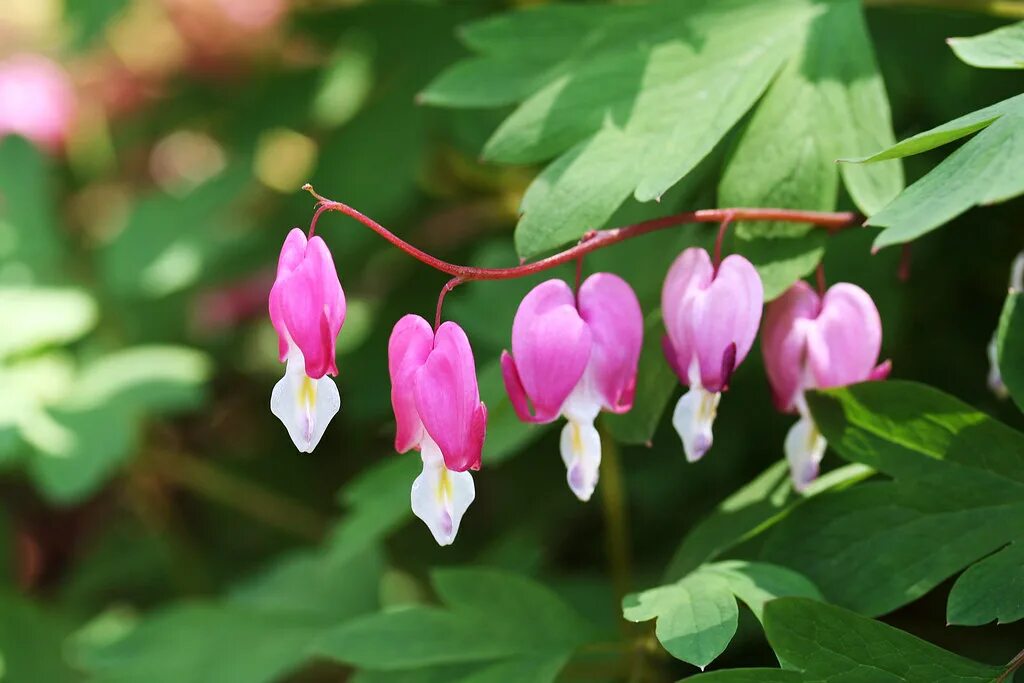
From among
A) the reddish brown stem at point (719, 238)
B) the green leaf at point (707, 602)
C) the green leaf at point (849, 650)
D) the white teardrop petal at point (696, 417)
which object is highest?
the reddish brown stem at point (719, 238)

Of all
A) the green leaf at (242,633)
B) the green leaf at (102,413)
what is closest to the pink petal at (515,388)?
the green leaf at (242,633)

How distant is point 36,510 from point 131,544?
0.41 m

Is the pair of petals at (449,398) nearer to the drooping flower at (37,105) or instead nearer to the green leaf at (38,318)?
the green leaf at (38,318)

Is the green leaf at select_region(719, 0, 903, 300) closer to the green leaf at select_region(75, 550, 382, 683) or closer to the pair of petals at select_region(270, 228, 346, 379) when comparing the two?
the pair of petals at select_region(270, 228, 346, 379)

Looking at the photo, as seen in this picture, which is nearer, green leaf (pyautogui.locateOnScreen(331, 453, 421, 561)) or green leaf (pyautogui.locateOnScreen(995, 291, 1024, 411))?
green leaf (pyautogui.locateOnScreen(995, 291, 1024, 411))

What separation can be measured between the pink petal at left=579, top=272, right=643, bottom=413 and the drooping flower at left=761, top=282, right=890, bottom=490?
125 mm

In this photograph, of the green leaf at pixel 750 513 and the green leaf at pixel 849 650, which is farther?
the green leaf at pixel 750 513

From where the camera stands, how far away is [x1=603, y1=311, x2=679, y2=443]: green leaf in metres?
0.89

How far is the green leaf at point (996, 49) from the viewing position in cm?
76

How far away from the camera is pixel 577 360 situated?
0.78 m

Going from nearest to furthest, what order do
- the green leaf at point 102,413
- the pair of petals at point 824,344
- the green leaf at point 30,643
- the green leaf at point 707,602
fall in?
the green leaf at point 707,602
the pair of petals at point 824,344
the green leaf at point 102,413
the green leaf at point 30,643

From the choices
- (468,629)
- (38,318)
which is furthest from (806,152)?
(38,318)

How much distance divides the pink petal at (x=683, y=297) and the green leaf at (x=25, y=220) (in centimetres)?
130

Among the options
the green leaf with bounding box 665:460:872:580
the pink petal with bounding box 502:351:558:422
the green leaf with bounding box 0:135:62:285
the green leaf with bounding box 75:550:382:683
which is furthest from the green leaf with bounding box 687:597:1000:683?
the green leaf with bounding box 0:135:62:285
